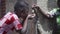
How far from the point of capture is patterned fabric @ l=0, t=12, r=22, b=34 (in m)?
3.80

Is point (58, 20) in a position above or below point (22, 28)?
above

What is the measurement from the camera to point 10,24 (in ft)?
12.7

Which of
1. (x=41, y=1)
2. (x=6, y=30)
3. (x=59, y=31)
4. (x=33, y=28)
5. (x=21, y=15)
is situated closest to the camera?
(x=59, y=31)

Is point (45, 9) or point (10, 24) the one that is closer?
point (10, 24)

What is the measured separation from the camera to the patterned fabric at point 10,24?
12.5ft

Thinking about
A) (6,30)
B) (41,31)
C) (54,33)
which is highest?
(54,33)

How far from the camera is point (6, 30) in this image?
13.1ft

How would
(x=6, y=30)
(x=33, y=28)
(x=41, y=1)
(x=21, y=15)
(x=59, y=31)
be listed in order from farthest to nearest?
(x=41, y=1)
(x=33, y=28)
(x=6, y=30)
(x=21, y=15)
(x=59, y=31)

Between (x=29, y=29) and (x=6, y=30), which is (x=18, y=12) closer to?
(x=6, y=30)

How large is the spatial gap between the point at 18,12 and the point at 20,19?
15cm

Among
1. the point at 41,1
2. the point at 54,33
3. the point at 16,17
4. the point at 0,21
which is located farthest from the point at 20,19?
the point at 41,1

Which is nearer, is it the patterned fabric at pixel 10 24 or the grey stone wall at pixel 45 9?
the patterned fabric at pixel 10 24

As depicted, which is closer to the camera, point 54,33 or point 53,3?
point 54,33

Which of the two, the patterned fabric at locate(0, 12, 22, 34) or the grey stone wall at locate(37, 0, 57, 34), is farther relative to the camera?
the grey stone wall at locate(37, 0, 57, 34)
